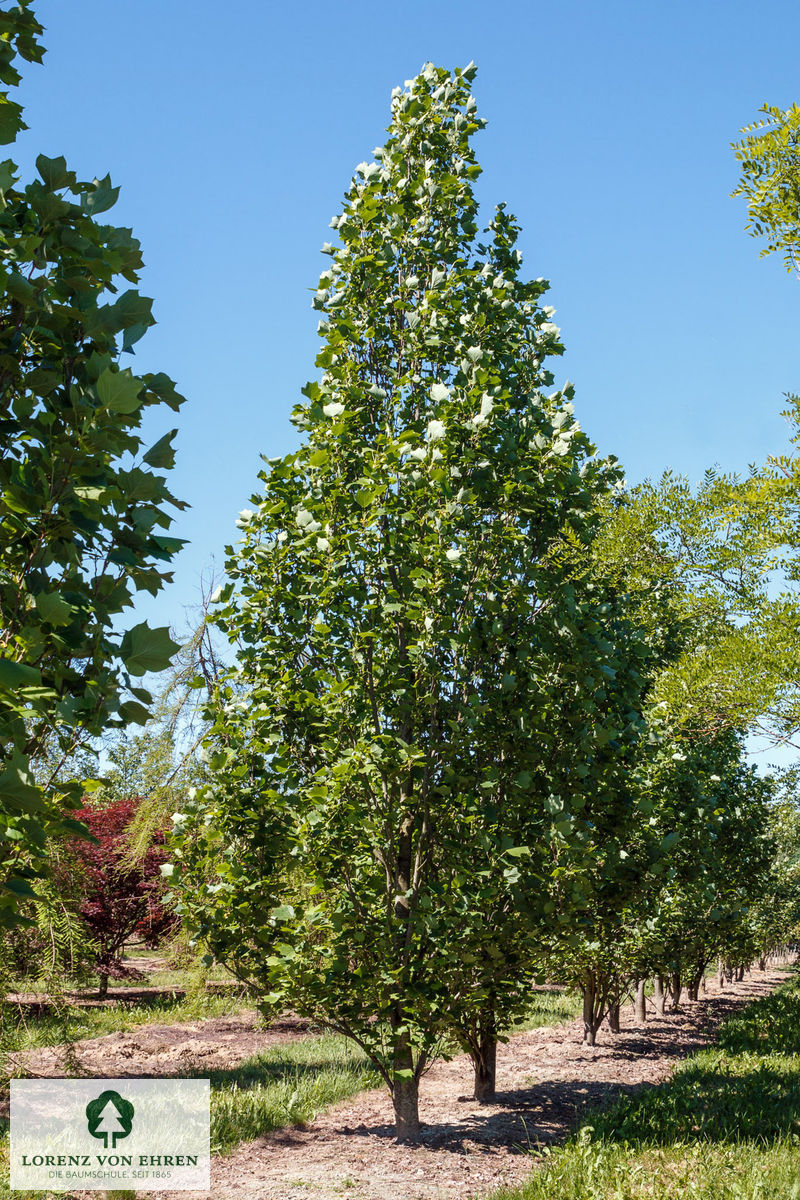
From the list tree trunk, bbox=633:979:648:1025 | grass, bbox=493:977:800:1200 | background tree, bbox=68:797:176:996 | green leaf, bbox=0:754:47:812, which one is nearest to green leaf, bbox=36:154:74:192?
green leaf, bbox=0:754:47:812

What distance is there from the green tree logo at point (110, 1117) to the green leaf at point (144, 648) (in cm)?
551

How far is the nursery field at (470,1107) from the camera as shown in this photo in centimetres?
534

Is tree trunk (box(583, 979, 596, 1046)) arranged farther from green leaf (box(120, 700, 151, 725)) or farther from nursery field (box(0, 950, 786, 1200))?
green leaf (box(120, 700, 151, 725))

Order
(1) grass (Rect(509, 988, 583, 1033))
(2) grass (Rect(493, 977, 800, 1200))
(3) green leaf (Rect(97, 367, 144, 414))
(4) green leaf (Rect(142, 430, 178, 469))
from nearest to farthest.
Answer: (3) green leaf (Rect(97, 367, 144, 414))
(4) green leaf (Rect(142, 430, 178, 469))
(2) grass (Rect(493, 977, 800, 1200))
(1) grass (Rect(509, 988, 583, 1033))

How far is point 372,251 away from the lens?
621cm

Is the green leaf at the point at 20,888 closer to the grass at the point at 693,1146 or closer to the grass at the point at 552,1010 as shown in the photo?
the grass at the point at 693,1146

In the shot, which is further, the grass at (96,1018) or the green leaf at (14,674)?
the grass at (96,1018)

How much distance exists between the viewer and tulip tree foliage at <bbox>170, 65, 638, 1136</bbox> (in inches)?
209

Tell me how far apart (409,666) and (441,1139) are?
3.93m

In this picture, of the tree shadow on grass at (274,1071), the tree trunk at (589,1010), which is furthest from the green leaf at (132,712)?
the tree trunk at (589,1010)

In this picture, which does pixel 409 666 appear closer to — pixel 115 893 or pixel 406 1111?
pixel 406 1111

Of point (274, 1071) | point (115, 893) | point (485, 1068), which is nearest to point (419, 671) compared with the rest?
point (485, 1068)

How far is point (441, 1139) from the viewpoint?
6.55m

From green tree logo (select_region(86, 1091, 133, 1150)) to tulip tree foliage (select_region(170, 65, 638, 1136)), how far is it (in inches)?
54.8
